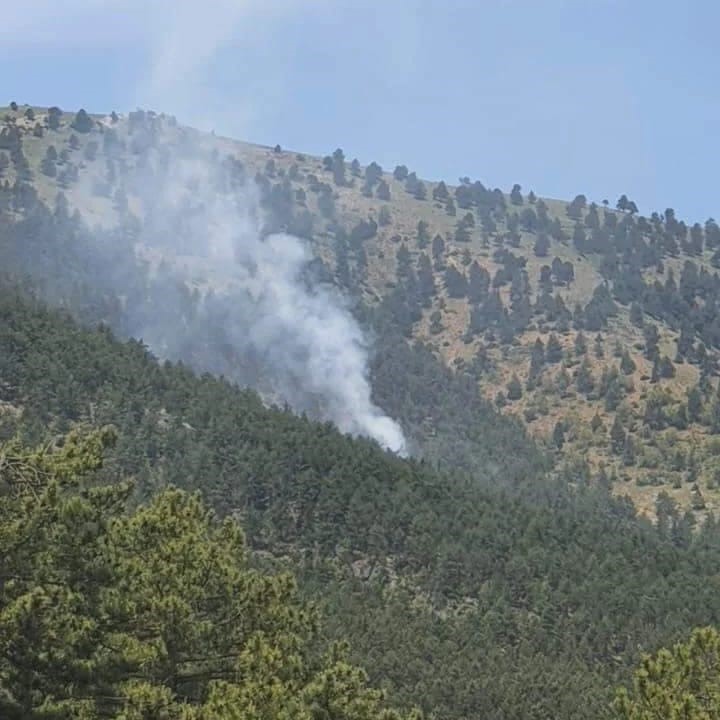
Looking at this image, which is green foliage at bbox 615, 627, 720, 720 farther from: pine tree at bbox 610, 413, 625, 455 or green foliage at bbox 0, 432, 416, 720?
pine tree at bbox 610, 413, 625, 455

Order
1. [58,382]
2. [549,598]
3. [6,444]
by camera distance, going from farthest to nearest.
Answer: [58,382], [549,598], [6,444]

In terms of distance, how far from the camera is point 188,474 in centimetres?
9969

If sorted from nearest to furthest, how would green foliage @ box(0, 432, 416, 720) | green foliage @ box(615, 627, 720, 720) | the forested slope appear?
green foliage @ box(0, 432, 416, 720) < green foliage @ box(615, 627, 720, 720) < the forested slope

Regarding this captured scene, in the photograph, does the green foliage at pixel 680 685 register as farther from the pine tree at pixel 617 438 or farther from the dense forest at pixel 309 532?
the pine tree at pixel 617 438

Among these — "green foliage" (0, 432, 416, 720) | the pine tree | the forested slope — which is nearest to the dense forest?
"green foliage" (0, 432, 416, 720)

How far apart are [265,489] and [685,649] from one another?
79207 millimetres

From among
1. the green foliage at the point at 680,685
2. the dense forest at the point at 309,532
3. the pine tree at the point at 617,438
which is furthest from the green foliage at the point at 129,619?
the pine tree at the point at 617,438

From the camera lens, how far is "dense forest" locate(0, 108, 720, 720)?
885 inches

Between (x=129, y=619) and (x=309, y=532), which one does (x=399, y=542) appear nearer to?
(x=309, y=532)

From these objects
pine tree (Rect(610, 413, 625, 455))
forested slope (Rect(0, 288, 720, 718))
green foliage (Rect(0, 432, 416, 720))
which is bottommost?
green foliage (Rect(0, 432, 416, 720))

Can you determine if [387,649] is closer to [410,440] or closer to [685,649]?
[685,649]

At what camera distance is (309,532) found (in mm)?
98812

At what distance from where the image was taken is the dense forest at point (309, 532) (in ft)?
73.8

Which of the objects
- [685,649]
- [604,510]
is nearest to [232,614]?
[685,649]
